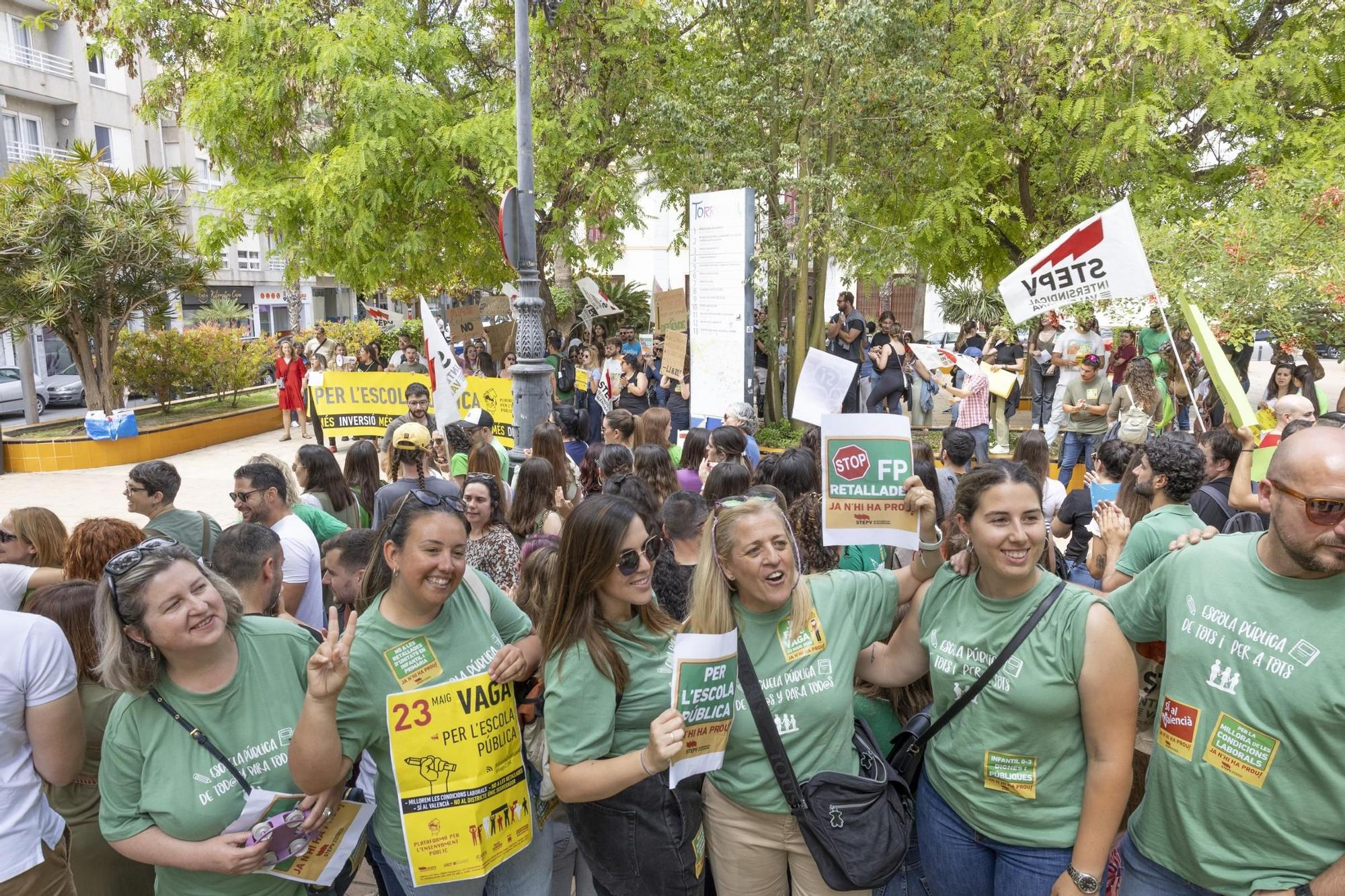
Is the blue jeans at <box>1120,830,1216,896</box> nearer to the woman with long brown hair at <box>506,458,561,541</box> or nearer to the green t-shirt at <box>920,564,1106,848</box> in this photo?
the green t-shirt at <box>920,564,1106,848</box>

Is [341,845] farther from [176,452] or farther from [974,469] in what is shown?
[176,452]

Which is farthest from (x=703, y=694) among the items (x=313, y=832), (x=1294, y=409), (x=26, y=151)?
(x=26, y=151)

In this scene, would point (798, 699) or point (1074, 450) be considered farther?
point (1074, 450)

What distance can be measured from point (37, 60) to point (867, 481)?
36.9m

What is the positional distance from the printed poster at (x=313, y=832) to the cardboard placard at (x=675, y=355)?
9.15m

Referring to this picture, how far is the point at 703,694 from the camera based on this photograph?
2355 millimetres

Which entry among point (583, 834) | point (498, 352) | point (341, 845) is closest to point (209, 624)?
point (341, 845)

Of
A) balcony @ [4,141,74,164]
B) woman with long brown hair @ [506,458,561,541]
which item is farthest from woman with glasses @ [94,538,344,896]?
balcony @ [4,141,74,164]

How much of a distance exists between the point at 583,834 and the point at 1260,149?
46.4ft

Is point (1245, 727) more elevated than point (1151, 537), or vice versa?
point (1151, 537)

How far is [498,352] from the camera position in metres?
20.6

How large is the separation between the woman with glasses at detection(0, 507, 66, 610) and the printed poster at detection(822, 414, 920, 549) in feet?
11.0

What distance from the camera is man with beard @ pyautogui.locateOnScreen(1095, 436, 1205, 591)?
12.0 feet

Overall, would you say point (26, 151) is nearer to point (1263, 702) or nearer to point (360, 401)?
point (360, 401)
